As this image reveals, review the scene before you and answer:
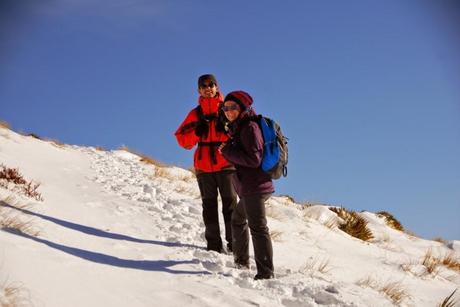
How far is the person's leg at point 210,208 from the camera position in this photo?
16.3ft

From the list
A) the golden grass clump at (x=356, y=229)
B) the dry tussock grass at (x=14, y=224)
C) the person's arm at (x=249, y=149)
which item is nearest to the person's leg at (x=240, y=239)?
the person's arm at (x=249, y=149)

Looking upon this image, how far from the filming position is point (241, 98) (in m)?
4.12

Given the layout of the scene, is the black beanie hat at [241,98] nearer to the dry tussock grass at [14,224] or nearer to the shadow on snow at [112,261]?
the shadow on snow at [112,261]

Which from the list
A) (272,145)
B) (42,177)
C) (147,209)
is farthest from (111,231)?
(42,177)

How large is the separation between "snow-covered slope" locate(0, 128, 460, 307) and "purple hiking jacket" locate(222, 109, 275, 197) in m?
0.86

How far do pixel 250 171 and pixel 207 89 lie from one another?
4.58ft

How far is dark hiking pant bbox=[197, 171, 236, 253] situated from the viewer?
4945mm

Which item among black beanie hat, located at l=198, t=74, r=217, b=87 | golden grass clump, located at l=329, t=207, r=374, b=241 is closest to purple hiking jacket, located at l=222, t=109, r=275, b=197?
black beanie hat, located at l=198, t=74, r=217, b=87

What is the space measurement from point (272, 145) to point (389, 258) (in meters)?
5.00

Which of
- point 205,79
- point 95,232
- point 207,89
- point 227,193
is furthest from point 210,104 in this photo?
point 95,232

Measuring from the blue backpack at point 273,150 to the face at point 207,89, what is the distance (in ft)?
3.67

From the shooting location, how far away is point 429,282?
Answer: 20.9 feet

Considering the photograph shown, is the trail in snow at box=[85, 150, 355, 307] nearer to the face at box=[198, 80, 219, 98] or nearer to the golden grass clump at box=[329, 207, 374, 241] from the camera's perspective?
the face at box=[198, 80, 219, 98]

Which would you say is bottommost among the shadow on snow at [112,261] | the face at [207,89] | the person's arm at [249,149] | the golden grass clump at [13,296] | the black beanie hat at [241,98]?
the golden grass clump at [13,296]
